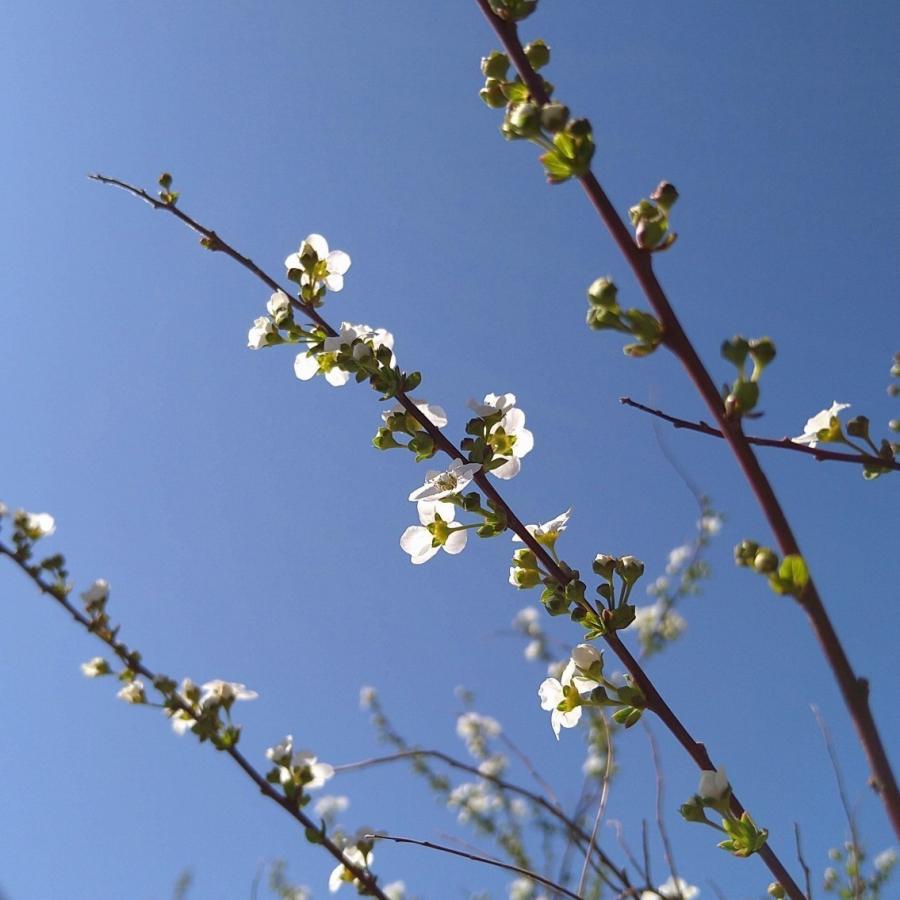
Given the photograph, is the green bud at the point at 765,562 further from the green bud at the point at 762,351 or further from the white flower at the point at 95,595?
the white flower at the point at 95,595

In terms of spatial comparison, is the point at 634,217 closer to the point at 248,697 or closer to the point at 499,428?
the point at 499,428

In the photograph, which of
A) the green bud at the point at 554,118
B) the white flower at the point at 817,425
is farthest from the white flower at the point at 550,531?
the green bud at the point at 554,118

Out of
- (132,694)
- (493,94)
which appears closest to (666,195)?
(493,94)

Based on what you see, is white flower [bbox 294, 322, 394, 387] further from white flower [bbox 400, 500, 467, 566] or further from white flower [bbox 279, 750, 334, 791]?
white flower [bbox 279, 750, 334, 791]

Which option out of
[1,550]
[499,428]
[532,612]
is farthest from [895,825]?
[532,612]

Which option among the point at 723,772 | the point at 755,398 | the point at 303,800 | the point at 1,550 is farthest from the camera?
the point at 1,550

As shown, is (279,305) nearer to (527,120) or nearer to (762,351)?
(527,120)
